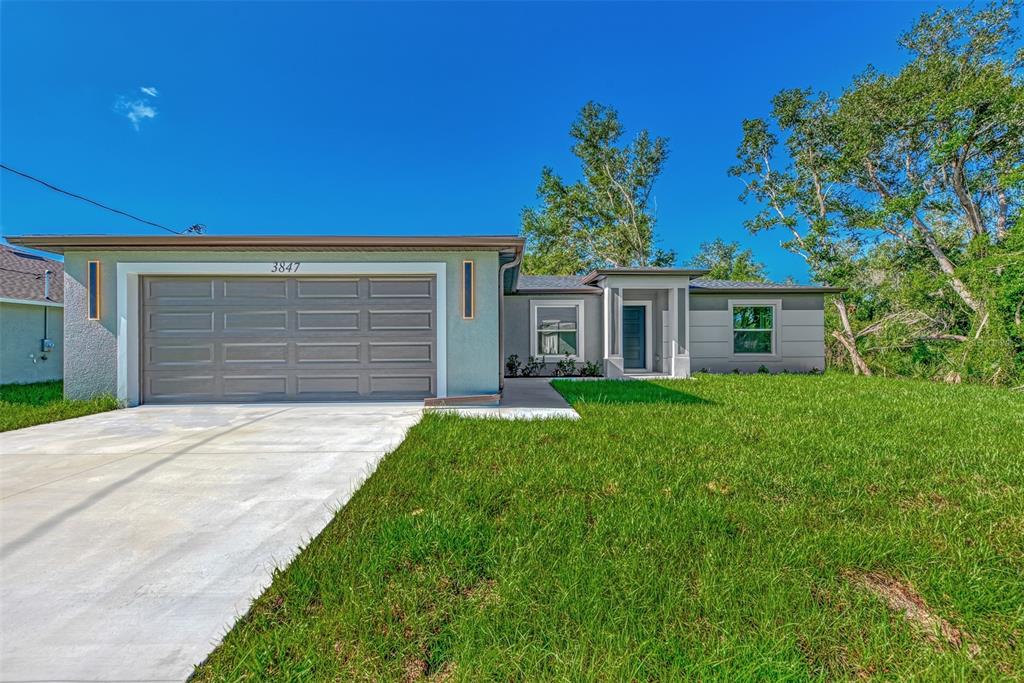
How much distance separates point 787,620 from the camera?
5.64 feet

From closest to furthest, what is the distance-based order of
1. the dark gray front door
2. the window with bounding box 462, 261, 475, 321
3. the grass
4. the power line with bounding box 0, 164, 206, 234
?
the grass < the window with bounding box 462, 261, 475, 321 < the power line with bounding box 0, 164, 206, 234 < the dark gray front door

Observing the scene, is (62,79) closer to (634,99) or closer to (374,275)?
(374,275)

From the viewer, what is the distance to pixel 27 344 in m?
9.98

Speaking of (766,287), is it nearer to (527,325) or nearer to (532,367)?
(527,325)

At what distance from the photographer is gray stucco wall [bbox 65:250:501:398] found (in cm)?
652

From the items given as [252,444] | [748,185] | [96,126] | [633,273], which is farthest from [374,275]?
[96,126]

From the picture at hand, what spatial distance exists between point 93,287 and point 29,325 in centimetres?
629

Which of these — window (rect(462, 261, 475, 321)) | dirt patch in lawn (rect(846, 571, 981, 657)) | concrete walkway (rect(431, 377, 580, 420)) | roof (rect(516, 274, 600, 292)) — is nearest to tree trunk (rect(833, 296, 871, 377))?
roof (rect(516, 274, 600, 292))

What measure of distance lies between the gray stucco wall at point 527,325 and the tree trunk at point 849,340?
29.6ft

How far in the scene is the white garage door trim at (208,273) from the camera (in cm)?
658

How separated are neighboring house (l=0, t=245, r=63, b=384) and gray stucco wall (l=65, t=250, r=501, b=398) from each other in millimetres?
5093

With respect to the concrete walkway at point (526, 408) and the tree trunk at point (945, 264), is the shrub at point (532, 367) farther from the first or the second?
the tree trunk at point (945, 264)

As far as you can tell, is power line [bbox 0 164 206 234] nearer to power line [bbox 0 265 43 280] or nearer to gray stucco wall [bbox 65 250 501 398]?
power line [bbox 0 265 43 280]

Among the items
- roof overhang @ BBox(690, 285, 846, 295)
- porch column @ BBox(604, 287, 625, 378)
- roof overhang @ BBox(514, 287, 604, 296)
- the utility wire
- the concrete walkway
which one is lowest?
the concrete walkway
